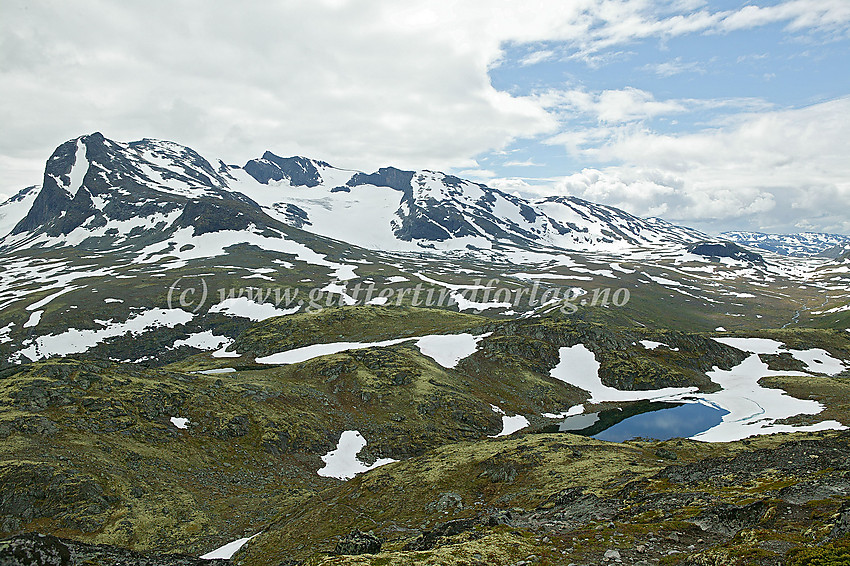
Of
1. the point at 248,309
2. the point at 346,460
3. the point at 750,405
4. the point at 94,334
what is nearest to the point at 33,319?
the point at 94,334

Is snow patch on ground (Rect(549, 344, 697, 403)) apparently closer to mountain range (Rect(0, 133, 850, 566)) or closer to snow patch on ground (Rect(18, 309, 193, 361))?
mountain range (Rect(0, 133, 850, 566))

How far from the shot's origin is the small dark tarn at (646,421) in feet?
199

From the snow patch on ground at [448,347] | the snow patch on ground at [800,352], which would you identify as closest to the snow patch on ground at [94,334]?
the snow patch on ground at [448,347]

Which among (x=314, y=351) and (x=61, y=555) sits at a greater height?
(x=61, y=555)

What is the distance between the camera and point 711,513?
63.6 feet

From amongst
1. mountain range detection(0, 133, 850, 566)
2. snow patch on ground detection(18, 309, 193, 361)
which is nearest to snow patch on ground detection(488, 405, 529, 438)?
mountain range detection(0, 133, 850, 566)

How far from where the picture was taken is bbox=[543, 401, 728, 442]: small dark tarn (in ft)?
199

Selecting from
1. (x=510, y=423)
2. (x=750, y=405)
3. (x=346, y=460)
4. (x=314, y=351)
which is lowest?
(x=346, y=460)

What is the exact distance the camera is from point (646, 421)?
216 ft

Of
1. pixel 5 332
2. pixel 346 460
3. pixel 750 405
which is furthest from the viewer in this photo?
pixel 5 332

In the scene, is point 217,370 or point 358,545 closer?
point 358,545

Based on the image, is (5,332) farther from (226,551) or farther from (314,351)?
(226,551)

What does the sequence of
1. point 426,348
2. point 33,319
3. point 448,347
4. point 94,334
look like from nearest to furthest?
point 426,348 < point 448,347 < point 94,334 < point 33,319

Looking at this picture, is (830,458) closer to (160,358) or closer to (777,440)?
(777,440)
